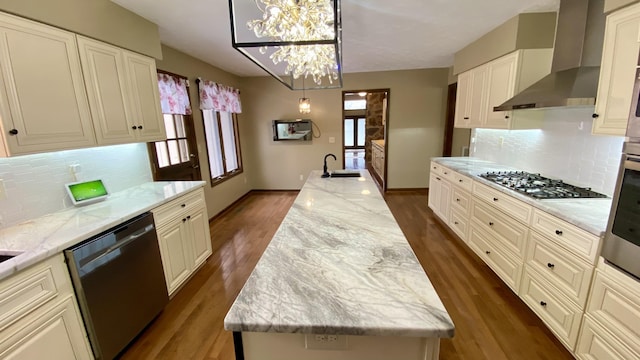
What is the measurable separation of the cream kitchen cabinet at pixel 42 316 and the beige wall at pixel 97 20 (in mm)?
1468

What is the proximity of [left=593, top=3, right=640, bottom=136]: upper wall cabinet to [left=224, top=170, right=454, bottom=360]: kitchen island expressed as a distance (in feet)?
5.16

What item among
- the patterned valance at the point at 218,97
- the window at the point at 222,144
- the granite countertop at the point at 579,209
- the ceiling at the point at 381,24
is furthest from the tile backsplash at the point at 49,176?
the granite countertop at the point at 579,209

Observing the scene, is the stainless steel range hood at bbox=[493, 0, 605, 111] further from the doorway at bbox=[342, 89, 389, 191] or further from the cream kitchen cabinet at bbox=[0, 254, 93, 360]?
the cream kitchen cabinet at bbox=[0, 254, 93, 360]

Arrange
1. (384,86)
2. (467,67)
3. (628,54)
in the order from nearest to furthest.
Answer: (628,54)
(467,67)
(384,86)

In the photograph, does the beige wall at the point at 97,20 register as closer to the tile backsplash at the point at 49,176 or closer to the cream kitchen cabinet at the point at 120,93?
the cream kitchen cabinet at the point at 120,93

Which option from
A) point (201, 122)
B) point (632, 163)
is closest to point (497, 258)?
point (632, 163)

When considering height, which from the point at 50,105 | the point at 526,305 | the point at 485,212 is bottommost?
the point at 526,305

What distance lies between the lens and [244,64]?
4.20m

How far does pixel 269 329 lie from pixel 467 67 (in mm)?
3938

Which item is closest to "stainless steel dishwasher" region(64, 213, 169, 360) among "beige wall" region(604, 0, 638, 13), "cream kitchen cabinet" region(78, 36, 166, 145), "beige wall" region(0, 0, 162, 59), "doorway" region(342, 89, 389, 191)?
"cream kitchen cabinet" region(78, 36, 166, 145)

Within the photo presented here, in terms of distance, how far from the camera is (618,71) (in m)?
1.55

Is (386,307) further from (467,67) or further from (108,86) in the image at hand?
(467,67)

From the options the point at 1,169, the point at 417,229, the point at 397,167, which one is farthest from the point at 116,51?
the point at 397,167

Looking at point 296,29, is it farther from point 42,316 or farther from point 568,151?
point 568,151
